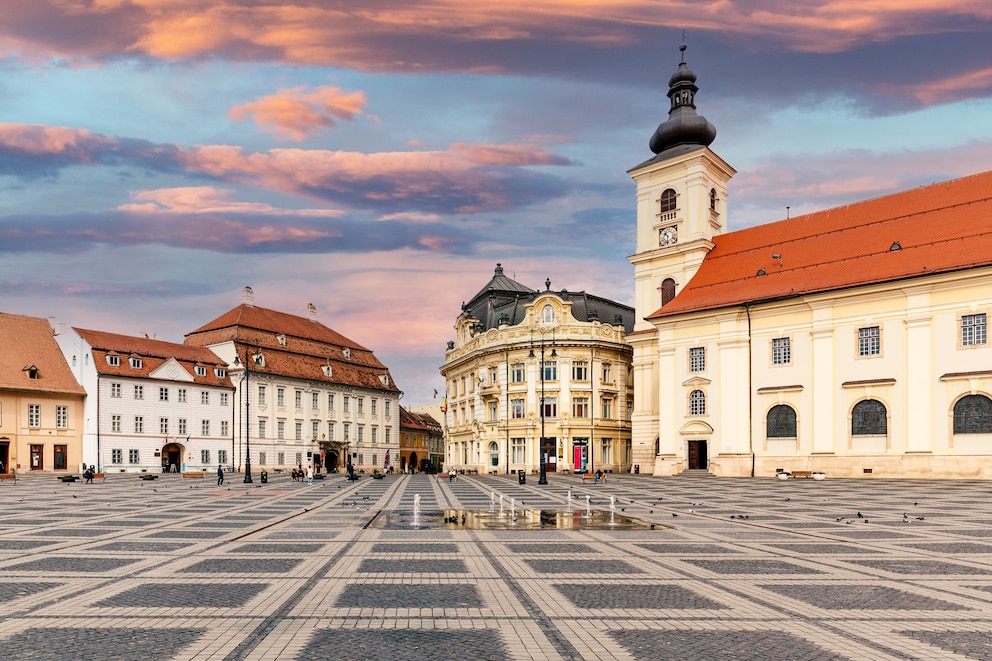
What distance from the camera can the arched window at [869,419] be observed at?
48656mm

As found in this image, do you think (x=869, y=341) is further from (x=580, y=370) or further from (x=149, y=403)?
(x=149, y=403)

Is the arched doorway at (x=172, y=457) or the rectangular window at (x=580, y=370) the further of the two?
the rectangular window at (x=580, y=370)

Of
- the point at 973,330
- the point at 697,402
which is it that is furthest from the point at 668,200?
the point at 973,330

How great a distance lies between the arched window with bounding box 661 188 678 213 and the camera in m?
66.2

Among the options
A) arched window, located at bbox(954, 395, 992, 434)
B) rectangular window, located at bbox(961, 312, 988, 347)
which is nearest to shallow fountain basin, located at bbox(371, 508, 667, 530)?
arched window, located at bbox(954, 395, 992, 434)

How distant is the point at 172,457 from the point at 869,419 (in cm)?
6176

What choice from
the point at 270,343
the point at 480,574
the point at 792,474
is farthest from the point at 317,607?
the point at 270,343

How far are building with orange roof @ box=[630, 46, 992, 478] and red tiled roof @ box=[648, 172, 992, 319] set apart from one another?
0.38 ft

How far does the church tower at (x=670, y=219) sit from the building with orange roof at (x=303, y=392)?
38121mm

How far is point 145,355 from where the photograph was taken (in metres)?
71.3

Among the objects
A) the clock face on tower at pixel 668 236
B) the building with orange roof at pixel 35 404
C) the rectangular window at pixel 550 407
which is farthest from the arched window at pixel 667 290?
the building with orange roof at pixel 35 404

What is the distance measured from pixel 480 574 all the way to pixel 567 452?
5973cm

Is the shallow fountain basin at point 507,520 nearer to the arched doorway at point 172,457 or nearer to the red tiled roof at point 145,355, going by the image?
the red tiled roof at point 145,355

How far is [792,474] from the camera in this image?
5091 cm
